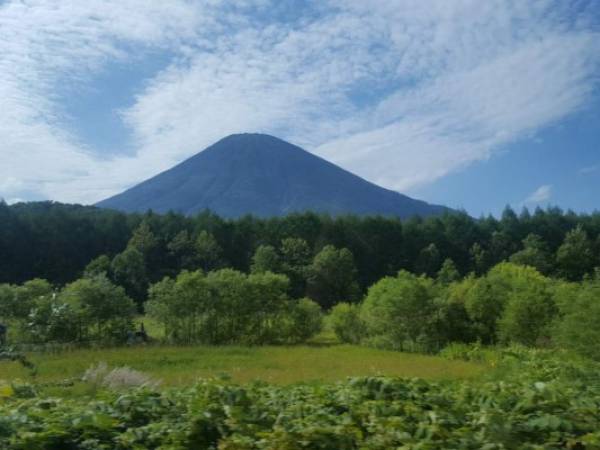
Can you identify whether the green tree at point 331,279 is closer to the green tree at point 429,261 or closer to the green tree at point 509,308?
the green tree at point 429,261

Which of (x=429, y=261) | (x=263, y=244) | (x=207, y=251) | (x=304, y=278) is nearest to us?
(x=304, y=278)

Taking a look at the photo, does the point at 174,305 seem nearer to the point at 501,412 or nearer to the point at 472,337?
the point at 472,337

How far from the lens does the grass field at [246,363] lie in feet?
63.5

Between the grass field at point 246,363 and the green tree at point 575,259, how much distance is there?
45466mm

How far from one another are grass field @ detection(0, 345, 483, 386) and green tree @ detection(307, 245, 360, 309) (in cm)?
2578

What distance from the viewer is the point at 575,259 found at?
67750 millimetres

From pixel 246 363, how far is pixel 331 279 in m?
32.5

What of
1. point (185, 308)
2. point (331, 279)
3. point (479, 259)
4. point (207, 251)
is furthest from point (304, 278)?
point (185, 308)

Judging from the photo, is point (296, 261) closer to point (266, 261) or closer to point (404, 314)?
point (266, 261)

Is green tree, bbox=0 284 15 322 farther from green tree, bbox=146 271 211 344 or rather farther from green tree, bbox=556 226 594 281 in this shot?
green tree, bbox=556 226 594 281

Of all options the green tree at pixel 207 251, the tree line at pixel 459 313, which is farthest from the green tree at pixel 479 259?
the tree line at pixel 459 313

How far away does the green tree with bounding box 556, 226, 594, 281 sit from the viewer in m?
67.0

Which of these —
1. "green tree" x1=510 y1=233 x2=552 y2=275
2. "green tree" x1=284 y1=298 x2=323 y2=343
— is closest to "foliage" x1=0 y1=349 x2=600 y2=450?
"green tree" x1=284 y1=298 x2=323 y2=343

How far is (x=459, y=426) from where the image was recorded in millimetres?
3018
